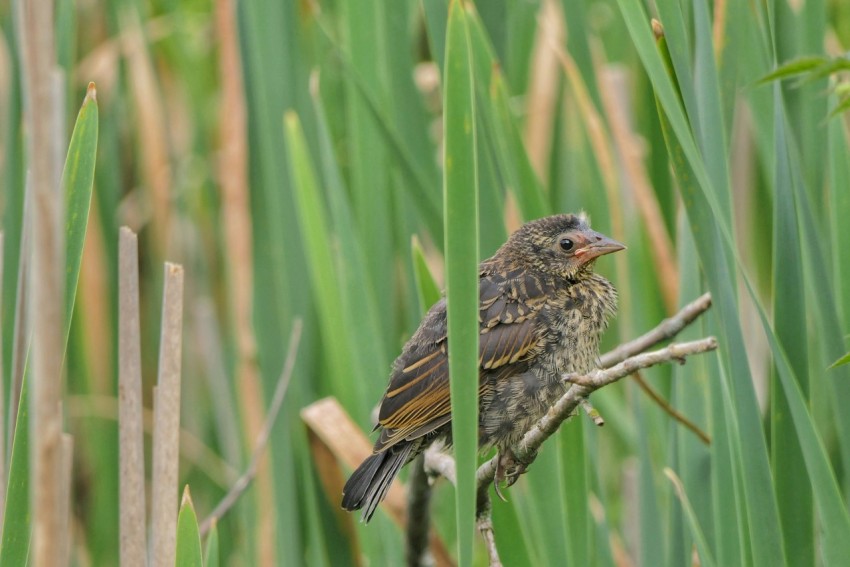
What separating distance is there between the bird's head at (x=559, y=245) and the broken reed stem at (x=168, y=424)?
0.73m

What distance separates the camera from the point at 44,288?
96 cm

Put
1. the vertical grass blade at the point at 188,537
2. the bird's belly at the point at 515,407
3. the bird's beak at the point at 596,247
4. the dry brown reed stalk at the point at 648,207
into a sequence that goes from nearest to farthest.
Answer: the vertical grass blade at the point at 188,537
the bird's belly at the point at 515,407
the bird's beak at the point at 596,247
the dry brown reed stalk at the point at 648,207

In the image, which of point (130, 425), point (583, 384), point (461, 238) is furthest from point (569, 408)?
point (130, 425)

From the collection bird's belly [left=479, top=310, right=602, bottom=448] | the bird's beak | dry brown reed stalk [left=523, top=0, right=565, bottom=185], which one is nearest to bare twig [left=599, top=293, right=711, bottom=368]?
bird's belly [left=479, top=310, right=602, bottom=448]

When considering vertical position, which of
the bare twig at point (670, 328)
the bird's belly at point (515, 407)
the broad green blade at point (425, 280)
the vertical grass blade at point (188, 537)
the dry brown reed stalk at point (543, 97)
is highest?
the dry brown reed stalk at point (543, 97)

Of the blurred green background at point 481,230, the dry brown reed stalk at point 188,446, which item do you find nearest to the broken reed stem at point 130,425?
the blurred green background at point 481,230

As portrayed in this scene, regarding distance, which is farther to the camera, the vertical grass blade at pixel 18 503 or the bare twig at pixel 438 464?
the bare twig at pixel 438 464

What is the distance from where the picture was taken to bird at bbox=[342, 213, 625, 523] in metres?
1.67

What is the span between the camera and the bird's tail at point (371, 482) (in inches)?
62.6

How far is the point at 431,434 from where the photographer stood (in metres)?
1.75

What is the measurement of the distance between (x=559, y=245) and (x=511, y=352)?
0.94 feet

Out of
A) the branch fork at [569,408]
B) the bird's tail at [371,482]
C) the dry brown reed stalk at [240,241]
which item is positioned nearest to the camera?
the branch fork at [569,408]

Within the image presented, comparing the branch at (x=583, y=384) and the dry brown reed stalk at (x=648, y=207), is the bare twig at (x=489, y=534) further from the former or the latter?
the dry brown reed stalk at (x=648, y=207)

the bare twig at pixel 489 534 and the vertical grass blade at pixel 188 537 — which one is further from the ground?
the vertical grass blade at pixel 188 537
